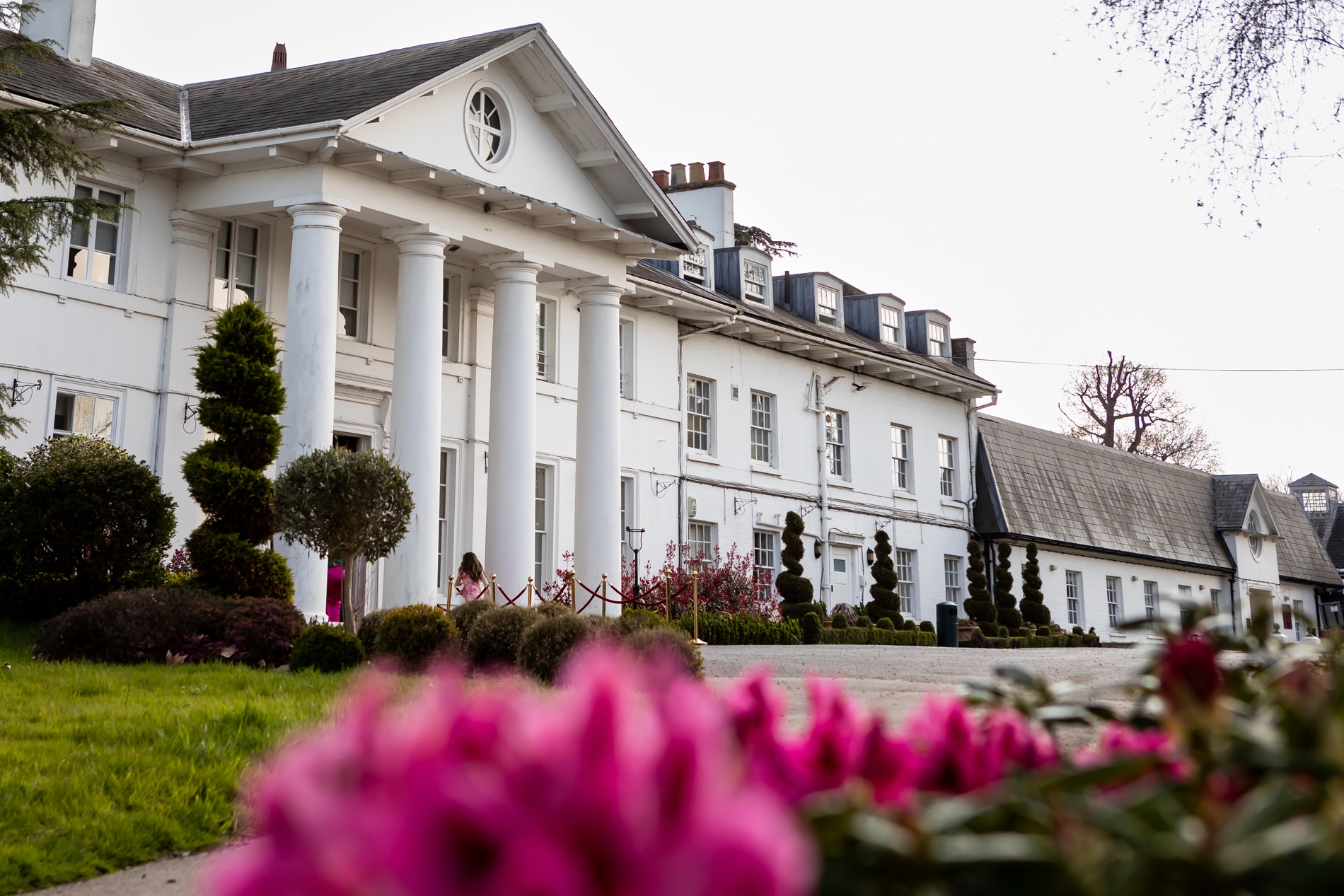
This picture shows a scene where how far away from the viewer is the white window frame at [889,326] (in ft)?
117

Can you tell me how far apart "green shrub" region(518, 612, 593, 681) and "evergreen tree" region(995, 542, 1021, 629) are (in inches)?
888

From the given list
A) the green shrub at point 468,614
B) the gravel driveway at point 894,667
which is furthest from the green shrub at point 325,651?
the gravel driveway at point 894,667

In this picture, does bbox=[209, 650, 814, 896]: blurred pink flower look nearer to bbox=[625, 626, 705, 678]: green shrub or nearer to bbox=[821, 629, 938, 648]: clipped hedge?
bbox=[625, 626, 705, 678]: green shrub

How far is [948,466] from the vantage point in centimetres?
3512

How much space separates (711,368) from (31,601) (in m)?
16.1

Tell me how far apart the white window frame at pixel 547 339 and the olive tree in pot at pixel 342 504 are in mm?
9611

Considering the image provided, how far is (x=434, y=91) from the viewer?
19.9m

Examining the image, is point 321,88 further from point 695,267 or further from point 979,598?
point 979,598

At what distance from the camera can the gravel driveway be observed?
11.0m

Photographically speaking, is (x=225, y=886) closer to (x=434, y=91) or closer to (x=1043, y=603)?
(x=434, y=91)

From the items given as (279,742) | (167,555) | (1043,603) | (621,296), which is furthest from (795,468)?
(279,742)

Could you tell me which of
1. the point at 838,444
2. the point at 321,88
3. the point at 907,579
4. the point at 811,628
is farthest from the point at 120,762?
the point at 907,579

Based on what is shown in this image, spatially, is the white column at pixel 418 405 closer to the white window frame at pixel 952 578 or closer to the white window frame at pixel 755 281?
the white window frame at pixel 755 281

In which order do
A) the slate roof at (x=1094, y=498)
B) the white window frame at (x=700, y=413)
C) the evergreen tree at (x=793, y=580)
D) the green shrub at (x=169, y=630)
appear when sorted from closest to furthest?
the green shrub at (x=169, y=630) < the evergreen tree at (x=793, y=580) < the white window frame at (x=700, y=413) < the slate roof at (x=1094, y=498)
